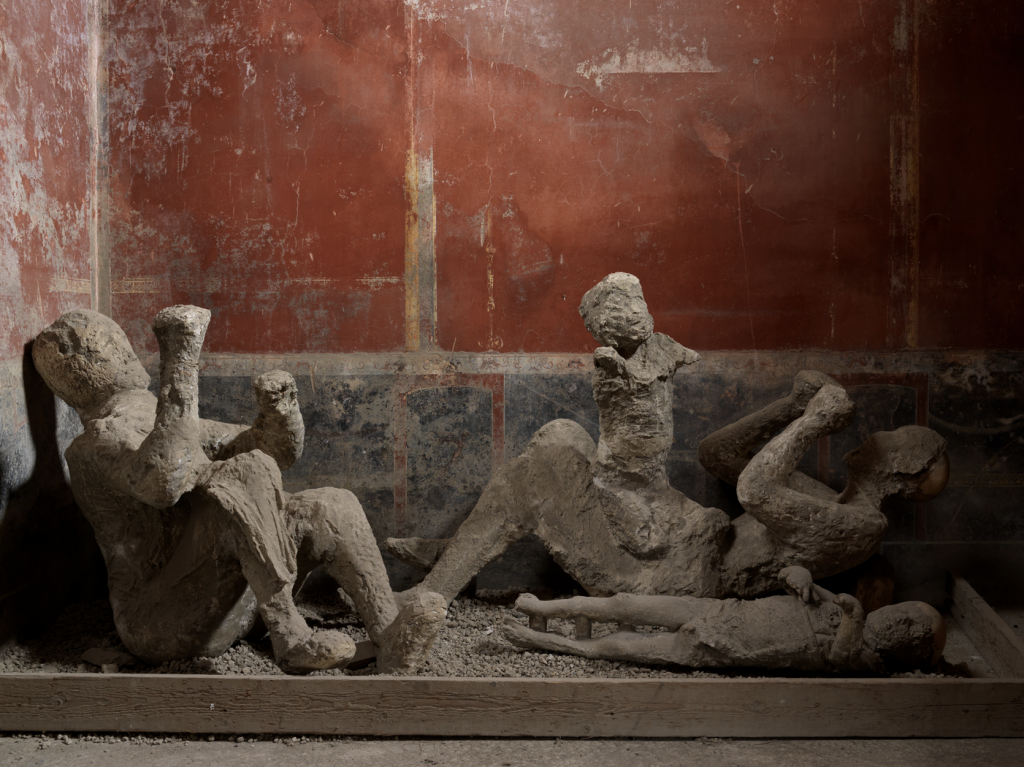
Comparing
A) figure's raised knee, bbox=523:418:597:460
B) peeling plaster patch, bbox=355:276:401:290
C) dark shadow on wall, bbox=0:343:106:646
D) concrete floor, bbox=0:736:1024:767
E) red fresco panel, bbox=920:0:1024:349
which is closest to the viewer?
concrete floor, bbox=0:736:1024:767

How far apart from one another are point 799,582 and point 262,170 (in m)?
3.14

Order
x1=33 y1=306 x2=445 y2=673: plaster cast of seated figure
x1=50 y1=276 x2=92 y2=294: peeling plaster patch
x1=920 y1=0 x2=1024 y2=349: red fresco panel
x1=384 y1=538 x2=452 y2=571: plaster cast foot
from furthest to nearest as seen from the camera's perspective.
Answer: x1=920 y1=0 x2=1024 y2=349: red fresco panel → x1=384 y1=538 x2=452 y2=571: plaster cast foot → x1=50 y1=276 x2=92 y2=294: peeling plaster patch → x1=33 y1=306 x2=445 y2=673: plaster cast of seated figure

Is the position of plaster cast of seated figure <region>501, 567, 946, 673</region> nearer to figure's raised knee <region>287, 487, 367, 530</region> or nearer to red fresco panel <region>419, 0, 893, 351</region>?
figure's raised knee <region>287, 487, 367, 530</region>

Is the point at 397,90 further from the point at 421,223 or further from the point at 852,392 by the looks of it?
the point at 852,392

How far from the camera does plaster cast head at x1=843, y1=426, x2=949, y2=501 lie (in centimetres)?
338

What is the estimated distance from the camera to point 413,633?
2938 millimetres

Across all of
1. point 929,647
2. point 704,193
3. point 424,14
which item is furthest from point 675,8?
point 929,647

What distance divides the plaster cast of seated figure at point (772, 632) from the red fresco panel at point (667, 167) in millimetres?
1451

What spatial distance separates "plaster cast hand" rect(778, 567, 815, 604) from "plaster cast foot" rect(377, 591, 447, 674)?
128 centimetres

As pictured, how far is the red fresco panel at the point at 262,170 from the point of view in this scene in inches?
162

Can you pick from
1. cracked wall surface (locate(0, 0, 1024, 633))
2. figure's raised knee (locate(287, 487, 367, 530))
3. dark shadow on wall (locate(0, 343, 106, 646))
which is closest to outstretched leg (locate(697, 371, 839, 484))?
cracked wall surface (locate(0, 0, 1024, 633))

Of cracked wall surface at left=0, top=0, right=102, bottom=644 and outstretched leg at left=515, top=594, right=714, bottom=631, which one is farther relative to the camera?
cracked wall surface at left=0, top=0, right=102, bottom=644

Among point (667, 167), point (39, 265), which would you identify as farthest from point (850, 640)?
point (39, 265)

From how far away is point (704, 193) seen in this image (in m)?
4.17
